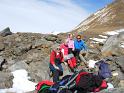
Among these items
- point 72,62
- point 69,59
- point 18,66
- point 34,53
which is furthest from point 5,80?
point 34,53

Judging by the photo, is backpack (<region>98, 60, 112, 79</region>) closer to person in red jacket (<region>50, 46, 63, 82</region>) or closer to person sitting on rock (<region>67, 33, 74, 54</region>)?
person in red jacket (<region>50, 46, 63, 82</region>)

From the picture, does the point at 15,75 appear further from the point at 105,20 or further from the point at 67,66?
the point at 105,20

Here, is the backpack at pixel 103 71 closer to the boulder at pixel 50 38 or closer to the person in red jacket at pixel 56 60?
the person in red jacket at pixel 56 60

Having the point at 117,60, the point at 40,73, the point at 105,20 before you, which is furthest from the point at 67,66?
the point at 105,20

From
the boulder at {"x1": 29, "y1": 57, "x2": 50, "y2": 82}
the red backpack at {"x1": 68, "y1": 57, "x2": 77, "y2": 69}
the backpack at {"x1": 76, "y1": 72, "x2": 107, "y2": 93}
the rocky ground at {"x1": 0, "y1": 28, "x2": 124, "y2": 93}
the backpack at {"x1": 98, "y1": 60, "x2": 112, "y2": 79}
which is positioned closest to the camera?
the backpack at {"x1": 76, "y1": 72, "x2": 107, "y2": 93}

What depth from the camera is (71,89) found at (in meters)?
15.3

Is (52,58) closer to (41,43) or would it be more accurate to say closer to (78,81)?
(78,81)

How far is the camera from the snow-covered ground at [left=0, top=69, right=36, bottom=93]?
21.5 metres

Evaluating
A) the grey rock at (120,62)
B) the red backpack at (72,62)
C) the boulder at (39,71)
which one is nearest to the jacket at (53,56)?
the red backpack at (72,62)

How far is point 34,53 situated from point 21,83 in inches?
201

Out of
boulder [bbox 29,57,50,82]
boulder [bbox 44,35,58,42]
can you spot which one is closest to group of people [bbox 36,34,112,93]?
boulder [bbox 29,57,50,82]

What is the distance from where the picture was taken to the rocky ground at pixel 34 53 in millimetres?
24141

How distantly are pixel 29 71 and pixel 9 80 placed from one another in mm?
2175

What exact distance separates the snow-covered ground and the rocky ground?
1.00ft
